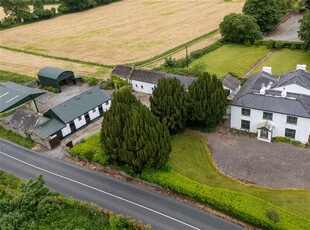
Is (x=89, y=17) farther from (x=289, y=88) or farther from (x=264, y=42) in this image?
(x=289, y=88)

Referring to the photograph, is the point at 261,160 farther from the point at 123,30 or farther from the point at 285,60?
the point at 123,30

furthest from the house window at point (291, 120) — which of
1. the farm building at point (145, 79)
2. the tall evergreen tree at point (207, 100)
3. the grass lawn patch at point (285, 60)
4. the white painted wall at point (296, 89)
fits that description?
the grass lawn patch at point (285, 60)

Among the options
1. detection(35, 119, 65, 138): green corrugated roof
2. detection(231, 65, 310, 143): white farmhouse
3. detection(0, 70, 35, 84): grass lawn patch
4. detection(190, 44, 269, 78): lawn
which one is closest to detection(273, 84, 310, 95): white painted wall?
detection(231, 65, 310, 143): white farmhouse

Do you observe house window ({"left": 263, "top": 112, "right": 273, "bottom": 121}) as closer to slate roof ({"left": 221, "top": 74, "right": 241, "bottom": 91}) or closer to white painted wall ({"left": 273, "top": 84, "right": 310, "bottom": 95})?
white painted wall ({"left": 273, "top": 84, "right": 310, "bottom": 95})

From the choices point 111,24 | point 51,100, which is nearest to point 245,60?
point 51,100

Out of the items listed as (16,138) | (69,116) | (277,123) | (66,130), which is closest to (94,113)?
(69,116)
